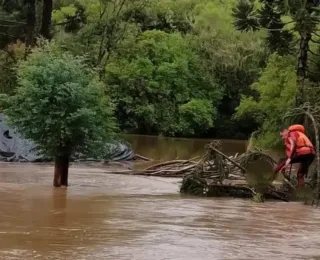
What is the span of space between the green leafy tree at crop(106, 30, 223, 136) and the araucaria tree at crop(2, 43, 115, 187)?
31781 millimetres

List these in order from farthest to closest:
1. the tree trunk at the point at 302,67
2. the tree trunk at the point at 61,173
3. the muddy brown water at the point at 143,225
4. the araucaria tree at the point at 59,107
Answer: the tree trunk at the point at 302,67
the tree trunk at the point at 61,173
the araucaria tree at the point at 59,107
the muddy brown water at the point at 143,225

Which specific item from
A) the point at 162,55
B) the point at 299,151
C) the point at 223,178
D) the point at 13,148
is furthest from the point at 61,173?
the point at 162,55

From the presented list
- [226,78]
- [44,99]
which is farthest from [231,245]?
[226,78]

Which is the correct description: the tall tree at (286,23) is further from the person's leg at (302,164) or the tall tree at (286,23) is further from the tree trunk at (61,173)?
the tree trunk at (61,173)

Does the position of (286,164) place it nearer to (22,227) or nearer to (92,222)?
(92,222)

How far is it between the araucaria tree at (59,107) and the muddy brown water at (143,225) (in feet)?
3.30

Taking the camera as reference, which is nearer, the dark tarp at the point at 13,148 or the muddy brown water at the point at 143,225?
the muddy brown water at the point at 143,225

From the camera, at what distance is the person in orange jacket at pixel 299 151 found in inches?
585

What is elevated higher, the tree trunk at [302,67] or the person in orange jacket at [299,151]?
the tree trunk at [302,67]

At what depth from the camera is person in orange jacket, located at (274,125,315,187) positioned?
1485 cm

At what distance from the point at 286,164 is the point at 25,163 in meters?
11.6

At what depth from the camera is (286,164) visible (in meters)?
14.8

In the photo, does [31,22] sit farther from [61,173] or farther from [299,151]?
[299,151]

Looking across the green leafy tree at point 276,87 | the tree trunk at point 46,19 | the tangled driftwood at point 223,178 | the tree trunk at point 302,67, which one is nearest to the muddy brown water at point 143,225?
the tangled driftwood at point 223,178
